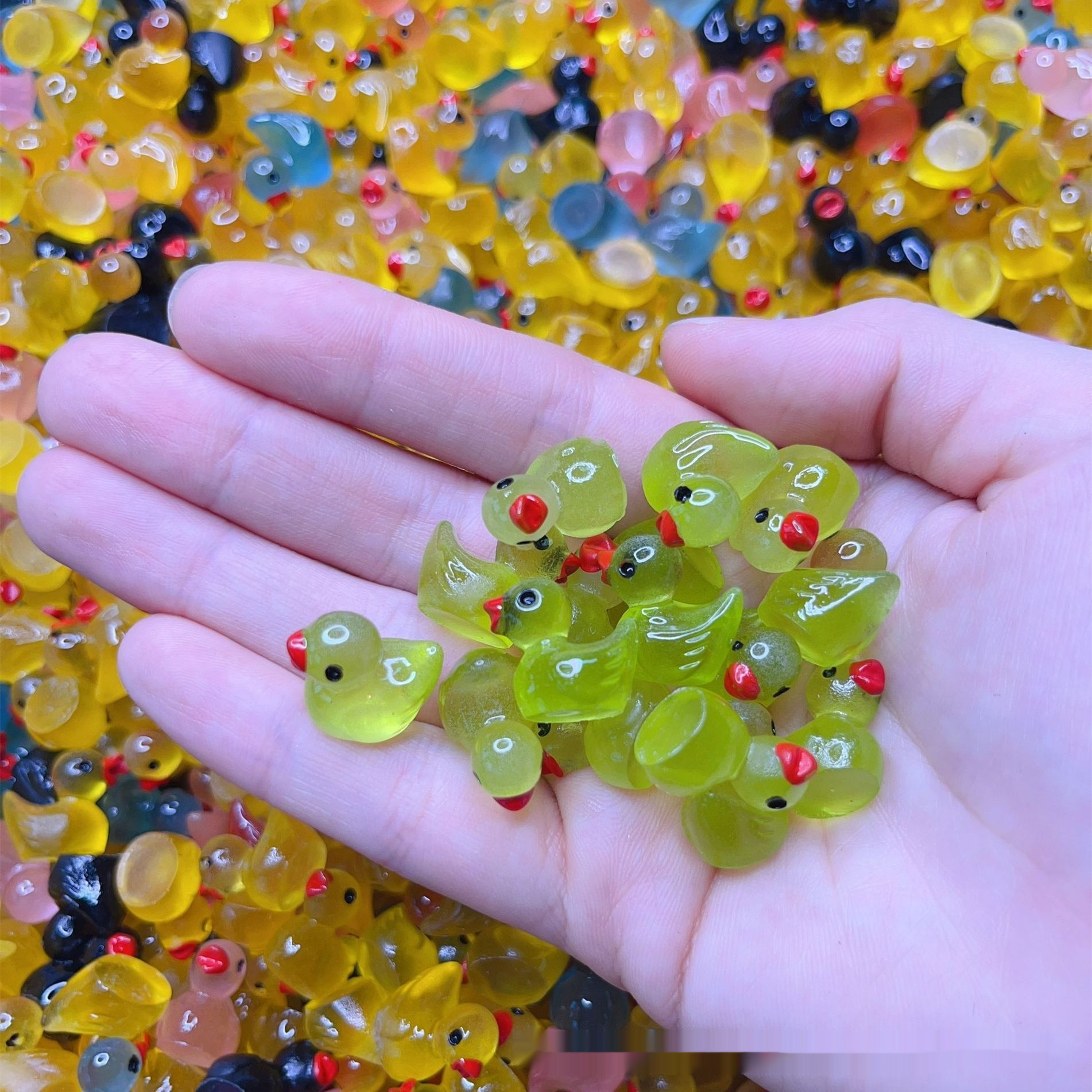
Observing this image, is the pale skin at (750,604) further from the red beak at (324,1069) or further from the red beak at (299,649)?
the red beak at (324,1069)

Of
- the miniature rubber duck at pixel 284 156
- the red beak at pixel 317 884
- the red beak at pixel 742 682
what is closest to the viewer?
the red beak at pixel 742 682

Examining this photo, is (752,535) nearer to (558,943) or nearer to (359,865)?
(558,943)

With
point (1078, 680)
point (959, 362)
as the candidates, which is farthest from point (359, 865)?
point (959, 362)

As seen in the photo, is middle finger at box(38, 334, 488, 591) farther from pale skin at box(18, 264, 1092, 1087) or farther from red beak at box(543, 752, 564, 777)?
red beak at box(543, 752, 564, 777)

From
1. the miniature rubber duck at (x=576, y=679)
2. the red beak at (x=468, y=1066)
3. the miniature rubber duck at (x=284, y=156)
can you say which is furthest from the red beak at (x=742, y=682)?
the miniature rubber duck at (x=284, y=156)

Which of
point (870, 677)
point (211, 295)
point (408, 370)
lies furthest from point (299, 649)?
point (870, 677)

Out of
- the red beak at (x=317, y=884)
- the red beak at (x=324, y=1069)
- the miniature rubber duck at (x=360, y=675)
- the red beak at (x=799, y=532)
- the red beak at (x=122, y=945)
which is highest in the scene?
the red beak at (x=799, y=532)
